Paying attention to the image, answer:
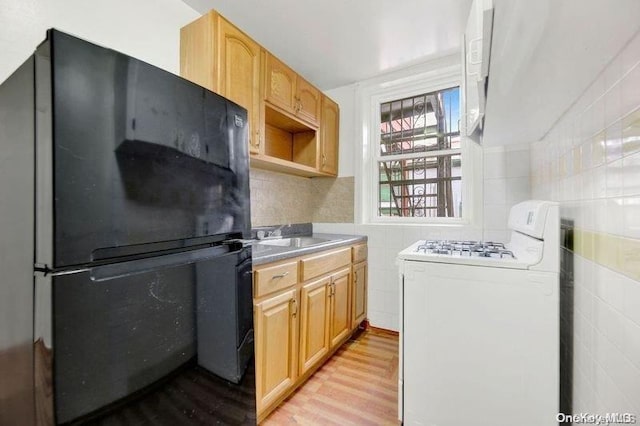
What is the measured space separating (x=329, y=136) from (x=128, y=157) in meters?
2.14

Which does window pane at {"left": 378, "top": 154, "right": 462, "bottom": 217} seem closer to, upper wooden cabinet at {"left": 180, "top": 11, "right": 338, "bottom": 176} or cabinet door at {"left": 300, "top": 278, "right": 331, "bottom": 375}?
upper wooden cabinet at {"left": 180, "top": 11, "right": 338, "bottom": 176}

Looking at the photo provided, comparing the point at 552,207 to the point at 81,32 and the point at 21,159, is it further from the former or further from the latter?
the point at 81,32

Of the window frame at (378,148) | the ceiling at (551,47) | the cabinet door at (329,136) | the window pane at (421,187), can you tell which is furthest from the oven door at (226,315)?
the window pane at (421,187)

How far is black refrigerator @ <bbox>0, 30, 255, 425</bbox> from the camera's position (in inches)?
25.5

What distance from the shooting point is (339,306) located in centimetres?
220

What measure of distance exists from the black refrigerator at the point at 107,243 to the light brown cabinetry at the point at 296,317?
0.46 metres

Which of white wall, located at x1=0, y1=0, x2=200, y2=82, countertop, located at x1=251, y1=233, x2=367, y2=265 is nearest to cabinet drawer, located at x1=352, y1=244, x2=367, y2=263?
countertop, located at x1=251, y1=233, x2=367, y2=265

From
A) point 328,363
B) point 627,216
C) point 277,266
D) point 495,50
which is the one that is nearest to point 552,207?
point 627,216

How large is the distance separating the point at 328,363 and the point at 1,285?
1853mm

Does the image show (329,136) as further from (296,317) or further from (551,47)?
(551,47)

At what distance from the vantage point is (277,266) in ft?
5.08

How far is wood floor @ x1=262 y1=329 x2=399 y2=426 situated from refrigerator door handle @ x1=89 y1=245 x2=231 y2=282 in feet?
3.65

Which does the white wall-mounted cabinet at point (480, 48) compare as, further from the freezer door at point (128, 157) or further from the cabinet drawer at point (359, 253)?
the cabinet drawer at point (359, 253)

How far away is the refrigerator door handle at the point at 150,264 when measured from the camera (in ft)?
2.32
